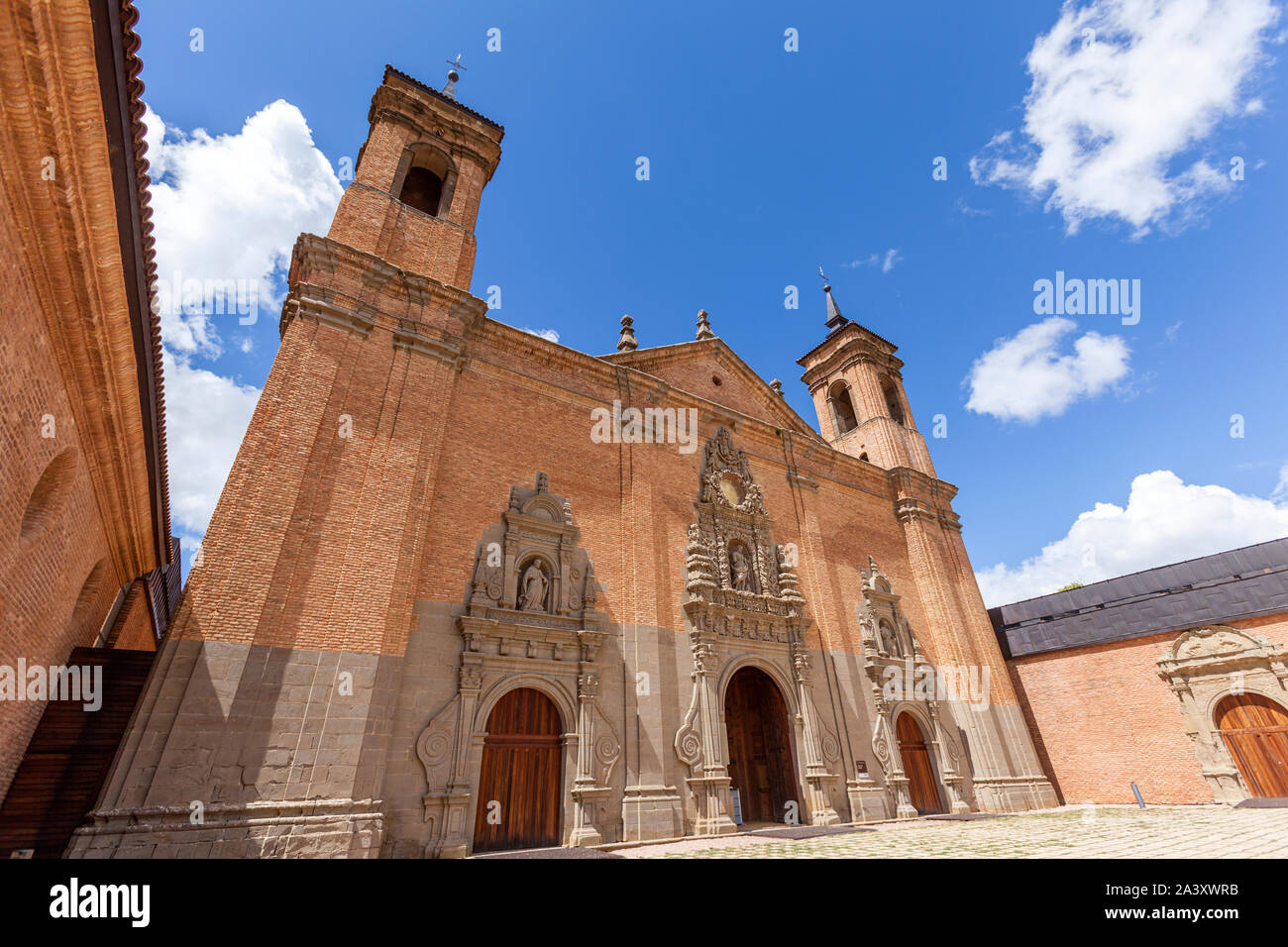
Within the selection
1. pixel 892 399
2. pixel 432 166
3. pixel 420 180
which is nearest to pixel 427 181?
pixel 420 180

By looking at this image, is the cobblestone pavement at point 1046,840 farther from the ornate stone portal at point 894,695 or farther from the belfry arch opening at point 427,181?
the belfry arch opening at point 427,181

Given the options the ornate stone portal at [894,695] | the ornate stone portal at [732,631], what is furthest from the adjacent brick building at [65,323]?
the ornate stone portal at [894,695]

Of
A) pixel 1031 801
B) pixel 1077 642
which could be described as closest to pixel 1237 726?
pixel 1077 642

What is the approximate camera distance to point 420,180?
52.2 ft

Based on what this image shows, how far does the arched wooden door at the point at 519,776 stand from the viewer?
9.85m

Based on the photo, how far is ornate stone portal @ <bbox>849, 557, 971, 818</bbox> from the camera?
14578mm

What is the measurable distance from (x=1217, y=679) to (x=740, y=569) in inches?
551

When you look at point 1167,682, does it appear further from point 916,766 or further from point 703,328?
point 703,328

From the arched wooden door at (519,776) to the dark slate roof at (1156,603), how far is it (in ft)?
59.4

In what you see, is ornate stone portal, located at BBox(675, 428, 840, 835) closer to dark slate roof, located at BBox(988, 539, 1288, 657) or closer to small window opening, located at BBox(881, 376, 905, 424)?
small window opening, located at BBox(881, 376, 905, 424)

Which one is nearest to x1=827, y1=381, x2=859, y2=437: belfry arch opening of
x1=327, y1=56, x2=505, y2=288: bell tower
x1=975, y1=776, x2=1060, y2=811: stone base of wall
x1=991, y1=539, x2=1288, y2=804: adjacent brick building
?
x1=991, y1=539, x2=1288, y2=804: adjacent brick building

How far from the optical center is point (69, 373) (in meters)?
6.51

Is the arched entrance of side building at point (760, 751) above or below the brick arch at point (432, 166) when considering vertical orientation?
below

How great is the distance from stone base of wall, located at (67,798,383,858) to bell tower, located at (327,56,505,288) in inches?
403
